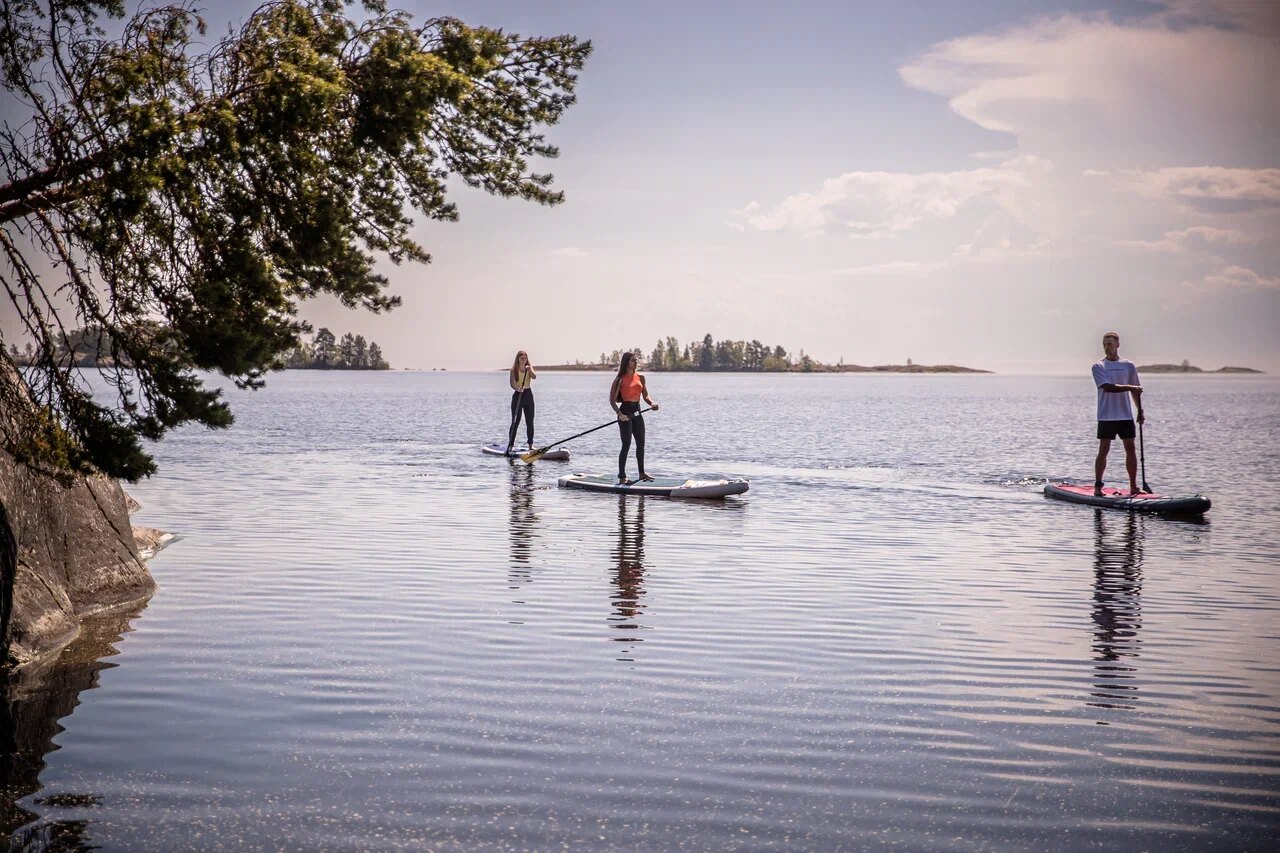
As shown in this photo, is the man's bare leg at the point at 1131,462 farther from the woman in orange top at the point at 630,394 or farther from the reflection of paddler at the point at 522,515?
the reflection of paddler at the point at 522,515

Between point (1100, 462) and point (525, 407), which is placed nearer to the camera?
point (1100, 462)

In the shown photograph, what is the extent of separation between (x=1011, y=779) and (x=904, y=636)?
12.2ft

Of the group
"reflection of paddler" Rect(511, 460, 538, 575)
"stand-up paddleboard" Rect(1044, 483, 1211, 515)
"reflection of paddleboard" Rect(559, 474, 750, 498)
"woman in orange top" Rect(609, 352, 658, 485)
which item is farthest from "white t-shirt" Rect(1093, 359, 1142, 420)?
"reflection of paddler" Rect(511, 460, 538, 575)

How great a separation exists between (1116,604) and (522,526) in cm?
887

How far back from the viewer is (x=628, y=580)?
13.0 metres

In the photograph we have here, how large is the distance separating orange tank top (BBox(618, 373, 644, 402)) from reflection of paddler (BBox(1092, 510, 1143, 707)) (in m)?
8.56

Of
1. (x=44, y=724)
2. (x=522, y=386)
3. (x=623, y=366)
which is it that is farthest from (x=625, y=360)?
(x=44, y=724)

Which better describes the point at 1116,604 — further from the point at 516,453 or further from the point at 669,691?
the point at 516,453

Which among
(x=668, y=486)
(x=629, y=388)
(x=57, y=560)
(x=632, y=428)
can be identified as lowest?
(x=668, y=486)

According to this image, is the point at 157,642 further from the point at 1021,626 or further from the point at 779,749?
the point at 1021,626

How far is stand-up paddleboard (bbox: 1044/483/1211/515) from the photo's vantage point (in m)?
20.0

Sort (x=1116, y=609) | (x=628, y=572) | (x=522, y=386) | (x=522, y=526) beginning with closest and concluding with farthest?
(x=1116, y=609), (x=628, y=572), (x=522, y=526), (x=522, y=386)

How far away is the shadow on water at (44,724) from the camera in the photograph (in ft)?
19.1

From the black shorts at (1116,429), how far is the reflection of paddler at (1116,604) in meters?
1.76
